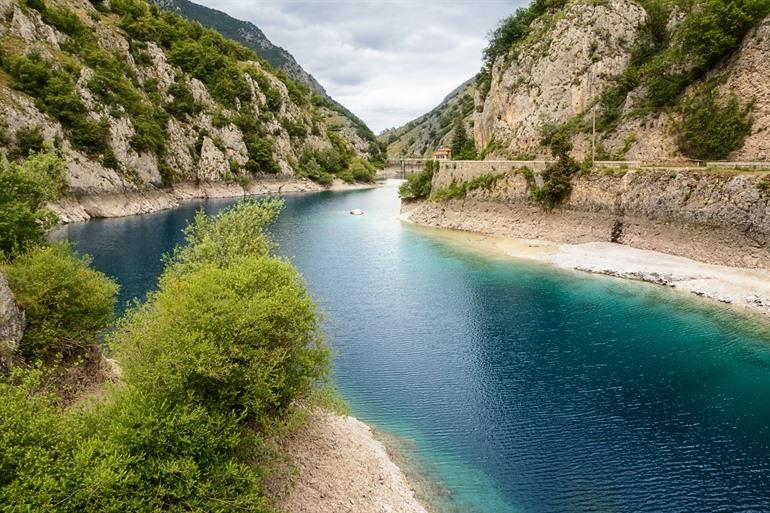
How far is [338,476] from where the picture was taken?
18.4 meters

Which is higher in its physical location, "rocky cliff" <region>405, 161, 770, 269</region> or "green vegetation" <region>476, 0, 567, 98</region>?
"green vegetation" <region>476, 0, 567, 98</region>

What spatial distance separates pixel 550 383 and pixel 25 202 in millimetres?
32336

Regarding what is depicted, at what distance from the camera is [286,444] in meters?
19.2

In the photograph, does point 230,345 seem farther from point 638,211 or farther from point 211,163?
point 211,163

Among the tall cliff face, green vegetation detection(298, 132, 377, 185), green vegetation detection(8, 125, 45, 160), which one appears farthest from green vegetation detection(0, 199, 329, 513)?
green vegetation detection(298, 132, 377, 185)

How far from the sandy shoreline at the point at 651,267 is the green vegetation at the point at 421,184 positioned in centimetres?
2607

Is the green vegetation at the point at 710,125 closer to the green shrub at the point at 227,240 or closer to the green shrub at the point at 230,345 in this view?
the green shrub at the point at 227,240

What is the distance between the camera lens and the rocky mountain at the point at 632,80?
187 ft

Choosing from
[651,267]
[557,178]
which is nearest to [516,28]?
[557,178]

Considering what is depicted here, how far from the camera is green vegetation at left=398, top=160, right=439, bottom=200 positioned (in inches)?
3605

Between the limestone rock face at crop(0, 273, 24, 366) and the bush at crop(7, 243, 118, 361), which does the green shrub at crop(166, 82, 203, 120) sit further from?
the limestone rock face at crop(0, 273, 24, 366)

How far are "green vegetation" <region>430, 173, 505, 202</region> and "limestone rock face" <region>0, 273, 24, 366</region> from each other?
6420 centimetres

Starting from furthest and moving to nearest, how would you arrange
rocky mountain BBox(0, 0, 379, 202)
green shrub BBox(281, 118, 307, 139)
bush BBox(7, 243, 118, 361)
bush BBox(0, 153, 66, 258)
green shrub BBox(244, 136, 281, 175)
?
1. green shrub BBox(281, 118, 307, 139)
2. green shrub BBox(244, 136, 281, 175)
3. rocky mountain BBox(0, 0, 379, 202)
4. bush BBox(0, 153, 66, 258)
5. bush BBox(7, 243, 118, 361)

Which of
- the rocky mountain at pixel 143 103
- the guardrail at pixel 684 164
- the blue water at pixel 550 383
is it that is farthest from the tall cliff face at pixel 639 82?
the rocky mountain at pixel 143 103
